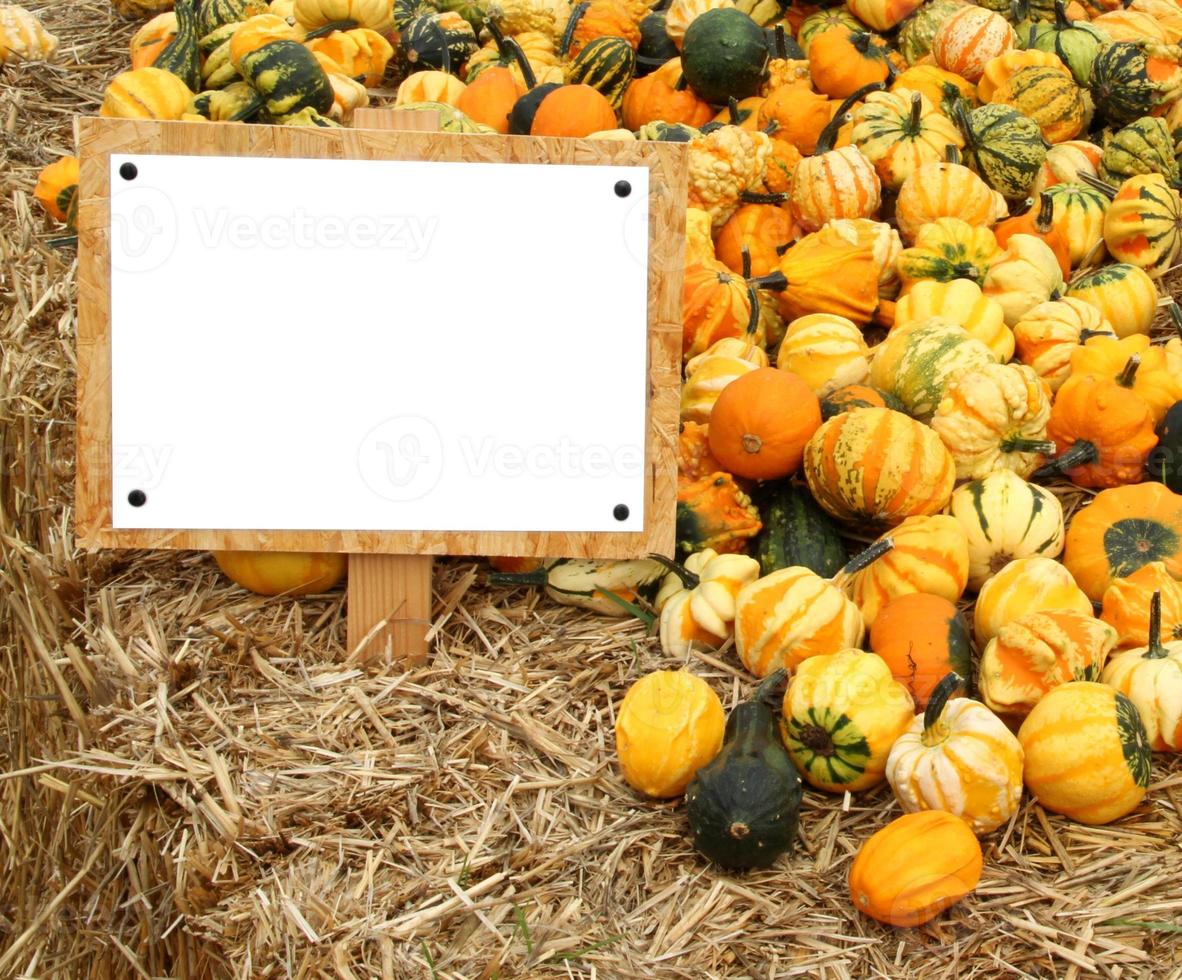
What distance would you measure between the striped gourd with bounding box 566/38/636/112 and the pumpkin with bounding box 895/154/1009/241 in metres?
1.19

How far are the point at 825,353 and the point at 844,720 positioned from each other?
125 centimetres

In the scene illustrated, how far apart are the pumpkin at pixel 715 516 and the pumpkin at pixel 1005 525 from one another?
20.3 inches

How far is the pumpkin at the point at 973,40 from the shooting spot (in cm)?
449

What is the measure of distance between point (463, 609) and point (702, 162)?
1674 mm

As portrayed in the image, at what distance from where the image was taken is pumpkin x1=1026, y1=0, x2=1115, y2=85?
451 centimetres

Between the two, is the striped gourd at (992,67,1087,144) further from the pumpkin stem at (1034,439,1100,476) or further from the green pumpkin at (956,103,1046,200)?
the pumpkin stem at (1034,439,1100,476)

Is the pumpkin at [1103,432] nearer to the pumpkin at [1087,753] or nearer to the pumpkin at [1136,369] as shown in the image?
the pumpkin at [1136,369]

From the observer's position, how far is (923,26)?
15.5 ft

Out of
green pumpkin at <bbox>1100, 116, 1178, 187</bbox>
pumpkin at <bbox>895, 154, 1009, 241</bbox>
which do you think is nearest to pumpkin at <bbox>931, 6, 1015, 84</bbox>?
green pumpkin at <bbox>1100, 116, 1178, 187</bbox>

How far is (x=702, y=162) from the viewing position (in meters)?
3.78

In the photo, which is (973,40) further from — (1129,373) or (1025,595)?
(1025,595)

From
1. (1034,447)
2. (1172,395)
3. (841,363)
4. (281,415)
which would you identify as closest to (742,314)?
(841,363)

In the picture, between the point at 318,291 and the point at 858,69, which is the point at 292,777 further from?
the point at 858,69

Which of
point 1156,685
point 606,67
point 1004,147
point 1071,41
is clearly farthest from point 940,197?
point 1156,685
